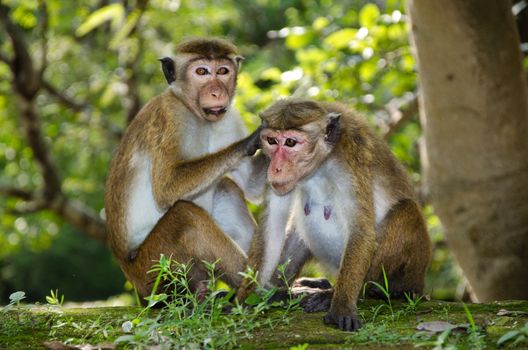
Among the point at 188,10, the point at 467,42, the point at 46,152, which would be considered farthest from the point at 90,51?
the point at 467,42

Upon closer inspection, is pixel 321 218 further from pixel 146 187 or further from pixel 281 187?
pixel 146 187

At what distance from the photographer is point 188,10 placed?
8406mm

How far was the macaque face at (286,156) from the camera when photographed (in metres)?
4.43

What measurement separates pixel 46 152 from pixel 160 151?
4.39 meters

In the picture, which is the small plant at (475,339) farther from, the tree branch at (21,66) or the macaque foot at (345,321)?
the tree branch at (21,66)

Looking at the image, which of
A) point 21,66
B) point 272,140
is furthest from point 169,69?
point 21,66

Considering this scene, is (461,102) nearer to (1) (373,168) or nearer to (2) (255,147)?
(1) (373,168)

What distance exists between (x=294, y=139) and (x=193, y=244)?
886 mm

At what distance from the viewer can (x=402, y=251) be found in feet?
15.0

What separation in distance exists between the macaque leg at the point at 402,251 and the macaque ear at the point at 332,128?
58cm

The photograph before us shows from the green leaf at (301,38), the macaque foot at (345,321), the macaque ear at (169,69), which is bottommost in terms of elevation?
the macaque foot at (345,321)

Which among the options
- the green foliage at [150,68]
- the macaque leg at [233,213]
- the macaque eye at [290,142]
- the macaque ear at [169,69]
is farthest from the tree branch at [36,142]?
the macaque eye at [290,142]

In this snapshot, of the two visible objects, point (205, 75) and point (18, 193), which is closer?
point (205, 75)

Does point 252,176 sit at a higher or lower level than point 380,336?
higher
